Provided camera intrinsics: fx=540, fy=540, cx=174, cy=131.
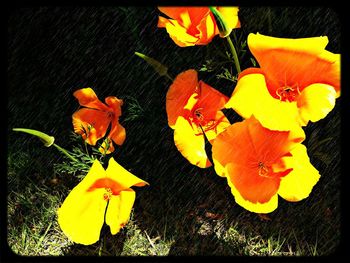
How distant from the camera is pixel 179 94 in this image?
1.81m

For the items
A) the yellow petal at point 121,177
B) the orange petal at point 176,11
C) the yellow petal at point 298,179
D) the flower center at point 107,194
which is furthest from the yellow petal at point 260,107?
the flower center at point 107,194

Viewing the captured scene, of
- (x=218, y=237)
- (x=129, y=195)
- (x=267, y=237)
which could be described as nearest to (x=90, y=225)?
(x=129, y=195)

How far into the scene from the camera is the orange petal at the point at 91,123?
2004mm

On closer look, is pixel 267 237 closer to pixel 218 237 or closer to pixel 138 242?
pixel 218 237

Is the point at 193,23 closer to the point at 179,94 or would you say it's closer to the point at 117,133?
the point at 179,94

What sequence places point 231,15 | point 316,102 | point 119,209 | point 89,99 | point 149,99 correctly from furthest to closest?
point 149,99 < point 89,99 < point 119,209 < point 231,15 < point 316,102

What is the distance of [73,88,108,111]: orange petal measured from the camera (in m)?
1.94

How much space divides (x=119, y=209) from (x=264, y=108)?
605mm

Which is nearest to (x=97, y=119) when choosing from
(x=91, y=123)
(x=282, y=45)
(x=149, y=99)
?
(x=91, y=123)

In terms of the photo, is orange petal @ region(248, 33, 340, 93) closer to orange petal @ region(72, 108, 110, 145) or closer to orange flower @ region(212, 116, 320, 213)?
orange flower @ region(212, 116, 320, 213)

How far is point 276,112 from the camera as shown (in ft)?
5.50

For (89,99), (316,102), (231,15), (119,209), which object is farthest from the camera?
(89,99)

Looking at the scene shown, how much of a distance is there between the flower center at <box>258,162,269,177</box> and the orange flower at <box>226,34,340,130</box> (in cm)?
16

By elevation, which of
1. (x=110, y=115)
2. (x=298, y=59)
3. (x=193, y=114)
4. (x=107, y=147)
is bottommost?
(x=107, y=147)
